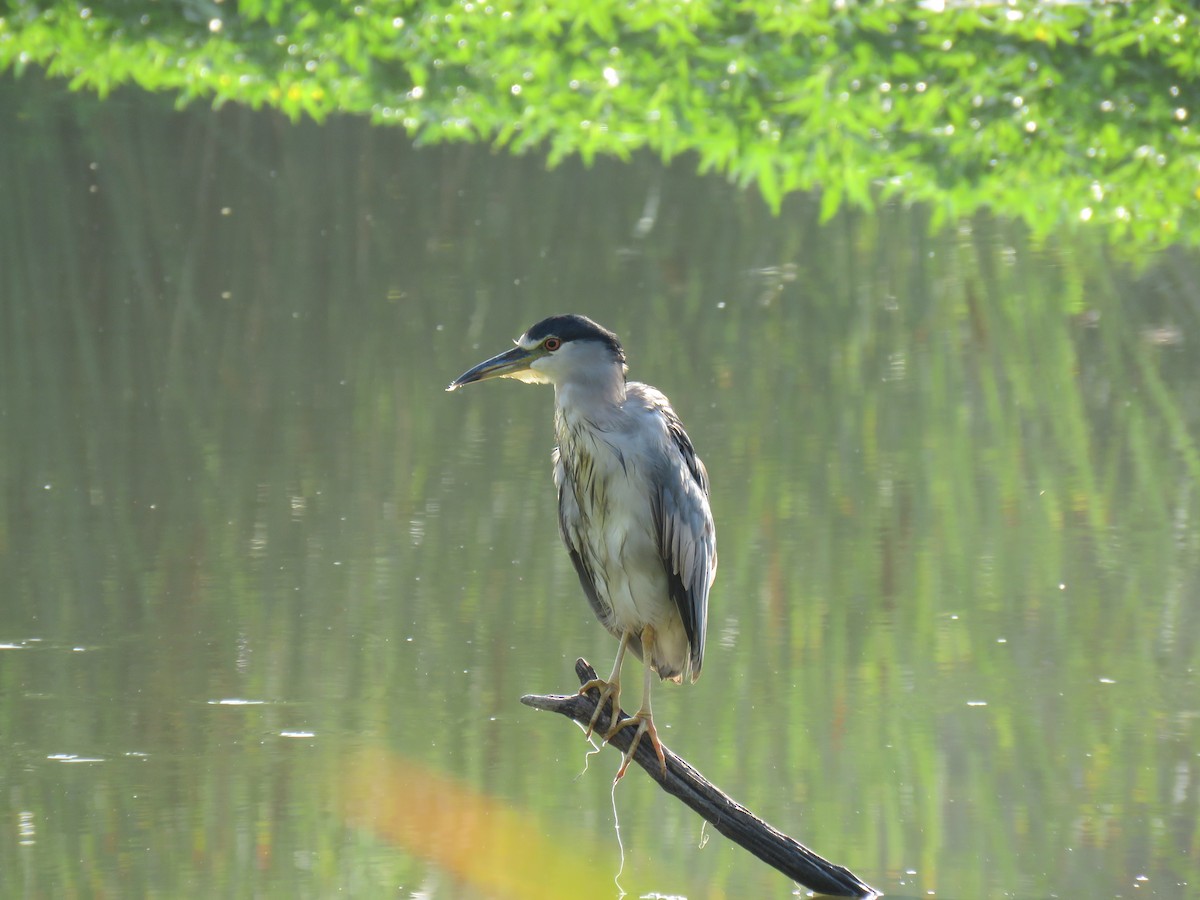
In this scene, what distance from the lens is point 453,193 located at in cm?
1154

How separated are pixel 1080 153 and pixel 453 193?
151 inches

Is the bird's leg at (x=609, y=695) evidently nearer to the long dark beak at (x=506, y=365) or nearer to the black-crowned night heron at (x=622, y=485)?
the black-crowned night heron at (x=622, y=485)

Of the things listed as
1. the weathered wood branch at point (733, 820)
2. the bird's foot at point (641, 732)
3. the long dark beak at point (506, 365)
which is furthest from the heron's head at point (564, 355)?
the bird's foot at point (641, 732)

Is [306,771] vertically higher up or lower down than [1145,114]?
lower down

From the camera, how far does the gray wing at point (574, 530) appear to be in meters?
4.78

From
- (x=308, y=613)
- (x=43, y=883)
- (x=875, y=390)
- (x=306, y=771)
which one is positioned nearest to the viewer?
(x=43, y=883)

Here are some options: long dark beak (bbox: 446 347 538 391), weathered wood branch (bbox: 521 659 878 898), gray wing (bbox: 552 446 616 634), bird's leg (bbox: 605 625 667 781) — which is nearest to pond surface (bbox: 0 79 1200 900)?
weathered wood branch (bbox: 521 659 878 898)

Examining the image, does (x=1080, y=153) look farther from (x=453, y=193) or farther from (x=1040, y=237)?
(x=453, y=193)

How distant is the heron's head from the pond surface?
1.24m

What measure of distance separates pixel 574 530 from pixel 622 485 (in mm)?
281

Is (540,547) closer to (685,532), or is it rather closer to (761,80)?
(685,532)

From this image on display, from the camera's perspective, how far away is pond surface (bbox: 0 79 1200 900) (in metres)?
4.97

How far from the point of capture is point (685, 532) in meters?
4.63

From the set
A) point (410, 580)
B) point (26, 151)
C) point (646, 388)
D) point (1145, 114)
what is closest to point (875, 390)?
point (410, 580)
